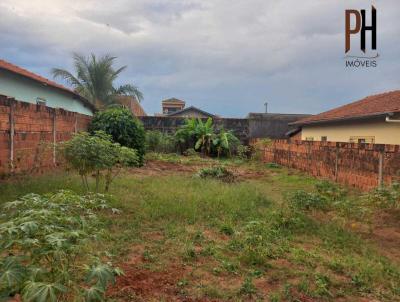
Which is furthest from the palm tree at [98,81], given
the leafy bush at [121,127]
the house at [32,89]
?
the leafy bush at [121,127]

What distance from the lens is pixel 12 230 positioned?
193 cm

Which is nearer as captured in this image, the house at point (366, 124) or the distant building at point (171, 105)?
the house at point (366, 124)

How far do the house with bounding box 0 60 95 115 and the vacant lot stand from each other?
6540mm

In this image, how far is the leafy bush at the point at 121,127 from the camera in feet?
38.2

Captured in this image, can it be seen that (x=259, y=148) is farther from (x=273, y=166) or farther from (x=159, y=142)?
(x=159, y=142)

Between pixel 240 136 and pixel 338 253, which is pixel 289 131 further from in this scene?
pixel 338 253

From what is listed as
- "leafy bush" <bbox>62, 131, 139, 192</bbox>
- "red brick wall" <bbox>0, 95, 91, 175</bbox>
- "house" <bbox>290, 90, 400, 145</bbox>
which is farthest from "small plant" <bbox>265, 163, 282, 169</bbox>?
"leafy bush" <bbox>62, 131, 139, 192</bbox>

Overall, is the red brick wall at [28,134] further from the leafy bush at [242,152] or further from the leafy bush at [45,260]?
the leafy bush at [242,152]

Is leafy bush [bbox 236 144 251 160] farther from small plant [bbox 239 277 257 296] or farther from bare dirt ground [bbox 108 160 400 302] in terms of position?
small plant [bbox 239 277 257 296]

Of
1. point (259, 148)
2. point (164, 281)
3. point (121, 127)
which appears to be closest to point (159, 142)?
point (259, 148)

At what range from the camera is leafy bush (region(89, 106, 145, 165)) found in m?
11.6

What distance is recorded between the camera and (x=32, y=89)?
1405 centimetres

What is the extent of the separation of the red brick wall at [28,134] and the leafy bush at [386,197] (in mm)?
4999

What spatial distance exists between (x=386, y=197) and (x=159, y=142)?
500 inches
